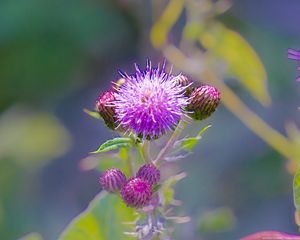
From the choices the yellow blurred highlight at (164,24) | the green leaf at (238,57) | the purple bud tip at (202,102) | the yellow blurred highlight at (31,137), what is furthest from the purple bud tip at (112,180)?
the yellow blurred highlight at (31,137)

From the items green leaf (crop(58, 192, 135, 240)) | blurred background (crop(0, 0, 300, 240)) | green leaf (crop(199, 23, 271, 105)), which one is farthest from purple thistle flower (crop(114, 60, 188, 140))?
blurred background (crop(0, 0, 300, 240))

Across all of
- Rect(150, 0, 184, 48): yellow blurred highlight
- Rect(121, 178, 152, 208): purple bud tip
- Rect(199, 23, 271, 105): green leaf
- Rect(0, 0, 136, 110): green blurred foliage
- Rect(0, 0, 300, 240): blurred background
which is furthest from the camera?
Rect(0, 0, 136, 110): green blurred foliage

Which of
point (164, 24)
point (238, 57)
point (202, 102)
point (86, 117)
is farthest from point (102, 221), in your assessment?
point (86, 117)

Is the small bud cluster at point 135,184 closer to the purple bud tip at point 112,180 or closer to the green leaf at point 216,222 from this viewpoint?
the purple bud tip at point 112,180

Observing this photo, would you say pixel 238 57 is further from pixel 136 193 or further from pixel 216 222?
pixel 136 193

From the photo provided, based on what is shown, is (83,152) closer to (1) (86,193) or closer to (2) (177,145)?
(1) (86,193)

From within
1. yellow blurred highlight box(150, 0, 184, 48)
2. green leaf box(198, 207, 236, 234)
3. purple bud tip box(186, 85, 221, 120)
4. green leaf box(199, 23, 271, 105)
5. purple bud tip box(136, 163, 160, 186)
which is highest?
yellow blurred highlight box(150, 0, 184, 48)

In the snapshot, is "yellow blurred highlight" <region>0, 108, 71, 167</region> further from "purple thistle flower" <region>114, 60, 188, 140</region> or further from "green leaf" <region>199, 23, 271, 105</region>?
"purple thistle flower" <region>114, 60, 188, 140</region>

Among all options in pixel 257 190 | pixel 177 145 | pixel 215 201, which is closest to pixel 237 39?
pixel 177 145
